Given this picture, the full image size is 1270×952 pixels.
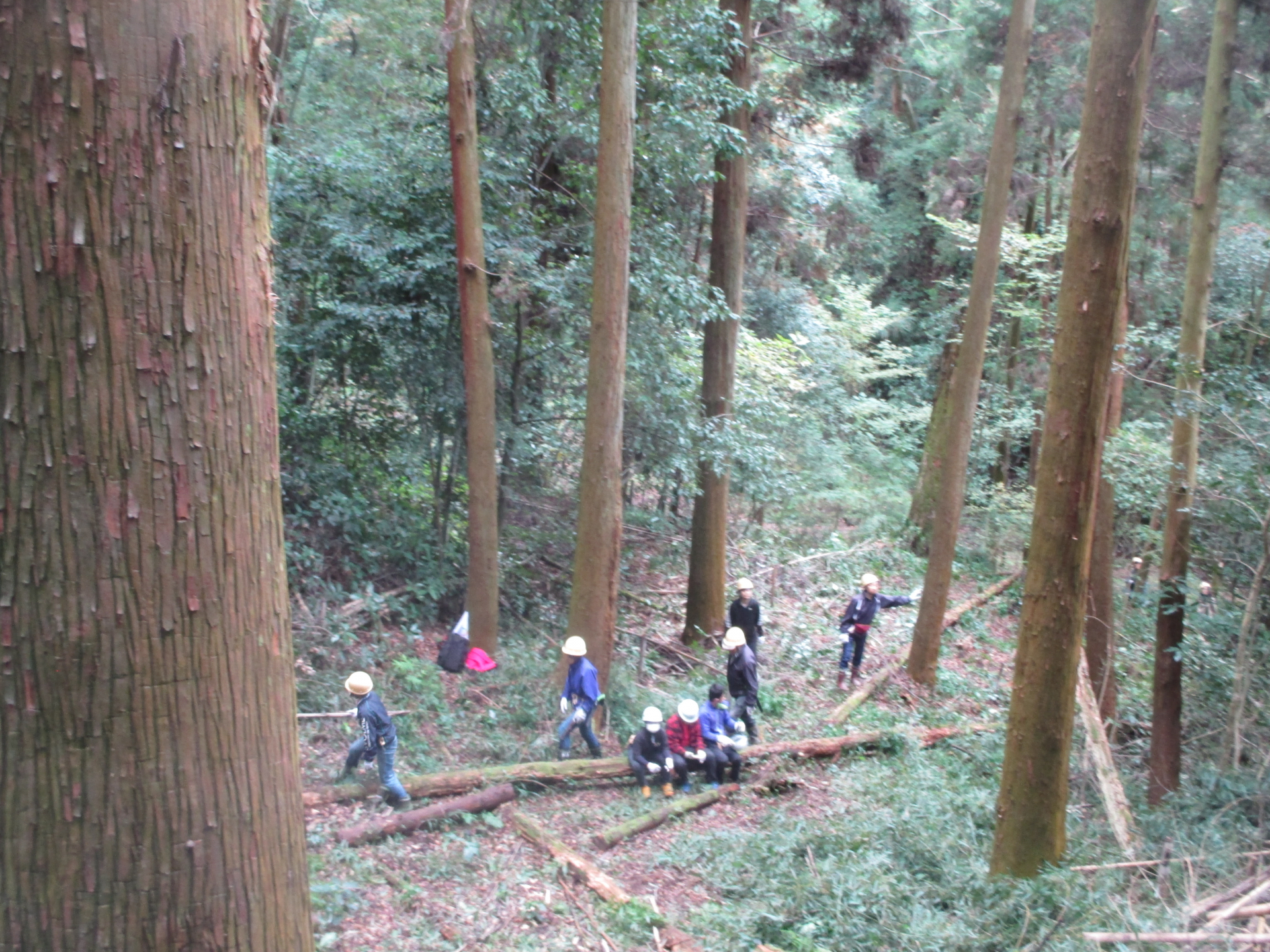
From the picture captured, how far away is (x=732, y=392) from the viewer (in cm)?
1419

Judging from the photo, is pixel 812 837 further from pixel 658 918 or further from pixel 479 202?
pixel 479 202

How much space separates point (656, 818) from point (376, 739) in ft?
9.88

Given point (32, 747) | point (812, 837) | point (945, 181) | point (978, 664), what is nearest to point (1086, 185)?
point (812, 837)

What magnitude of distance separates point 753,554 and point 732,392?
6195 mm

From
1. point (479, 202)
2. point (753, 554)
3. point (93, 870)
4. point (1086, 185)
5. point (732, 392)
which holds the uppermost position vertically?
point (479, 202)

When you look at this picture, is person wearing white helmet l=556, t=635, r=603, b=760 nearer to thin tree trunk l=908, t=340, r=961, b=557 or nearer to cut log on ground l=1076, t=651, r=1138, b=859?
cut log on ground l=1076, t=651, r=1138, b=859

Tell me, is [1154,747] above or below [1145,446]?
below

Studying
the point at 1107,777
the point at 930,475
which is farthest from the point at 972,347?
the point at 930,475

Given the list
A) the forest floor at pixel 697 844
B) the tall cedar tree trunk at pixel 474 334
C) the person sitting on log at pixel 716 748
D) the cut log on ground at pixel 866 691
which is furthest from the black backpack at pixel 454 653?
the cut log on ground at pixel 866 691

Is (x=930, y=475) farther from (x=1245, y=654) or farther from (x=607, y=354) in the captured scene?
(x=607, y=354)

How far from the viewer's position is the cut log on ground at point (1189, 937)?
4246 millimetres

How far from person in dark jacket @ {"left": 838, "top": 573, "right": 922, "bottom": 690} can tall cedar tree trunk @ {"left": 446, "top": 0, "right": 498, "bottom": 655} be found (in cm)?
562


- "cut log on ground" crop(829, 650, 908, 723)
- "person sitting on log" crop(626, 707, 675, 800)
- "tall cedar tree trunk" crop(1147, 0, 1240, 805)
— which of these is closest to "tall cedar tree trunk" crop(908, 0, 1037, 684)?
"cut log on ground" crop(829, 650, 908, 723)

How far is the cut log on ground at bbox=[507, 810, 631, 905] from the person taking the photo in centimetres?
728
